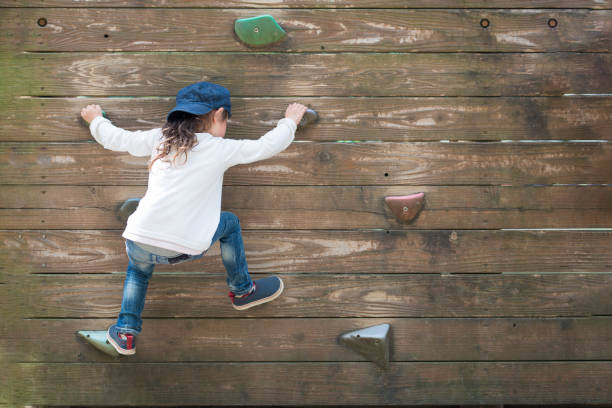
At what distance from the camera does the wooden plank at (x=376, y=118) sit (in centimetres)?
197

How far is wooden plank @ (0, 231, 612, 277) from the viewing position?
2.01 m

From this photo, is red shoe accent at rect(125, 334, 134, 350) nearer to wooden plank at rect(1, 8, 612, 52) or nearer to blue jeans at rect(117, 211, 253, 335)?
blue jeans at rect(117, 211, 253, 335)

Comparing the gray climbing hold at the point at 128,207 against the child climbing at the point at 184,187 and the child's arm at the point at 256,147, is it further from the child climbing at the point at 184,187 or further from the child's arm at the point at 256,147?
the child's arm at the point at 256,147

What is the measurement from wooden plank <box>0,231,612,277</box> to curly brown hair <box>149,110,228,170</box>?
Answer: 0.52 meters

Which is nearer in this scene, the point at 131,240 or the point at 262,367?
the point at 131,240

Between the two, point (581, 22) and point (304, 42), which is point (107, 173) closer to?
point (304, 42)

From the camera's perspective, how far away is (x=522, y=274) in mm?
2027

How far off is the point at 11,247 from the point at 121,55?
95 cm

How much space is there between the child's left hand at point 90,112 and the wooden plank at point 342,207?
292 millimetres

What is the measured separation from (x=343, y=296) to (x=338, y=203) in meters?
0.40

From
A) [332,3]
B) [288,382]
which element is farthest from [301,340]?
[332,3]

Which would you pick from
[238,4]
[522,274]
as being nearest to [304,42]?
[238,4]

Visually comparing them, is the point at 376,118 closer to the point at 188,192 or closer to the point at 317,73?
the point at 317,73

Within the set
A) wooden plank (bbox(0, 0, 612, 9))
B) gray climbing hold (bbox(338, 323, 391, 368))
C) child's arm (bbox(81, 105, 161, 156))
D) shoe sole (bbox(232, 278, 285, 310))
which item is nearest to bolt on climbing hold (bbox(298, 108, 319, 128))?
wooden plank (bbox(0, 0, 612, 9))
